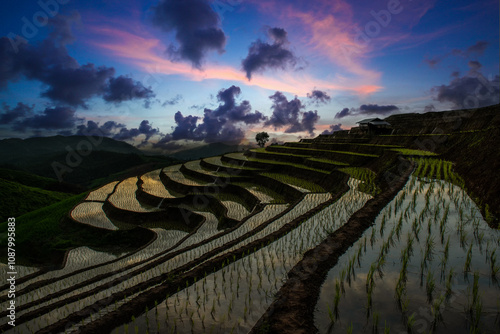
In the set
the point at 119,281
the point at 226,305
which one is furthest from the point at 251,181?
the point at 226,305

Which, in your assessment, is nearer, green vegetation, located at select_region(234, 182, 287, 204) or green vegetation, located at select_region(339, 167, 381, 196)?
green vegetation, located at select_region(339, 167, 381, 196)

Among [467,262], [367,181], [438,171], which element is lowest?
[367,181]

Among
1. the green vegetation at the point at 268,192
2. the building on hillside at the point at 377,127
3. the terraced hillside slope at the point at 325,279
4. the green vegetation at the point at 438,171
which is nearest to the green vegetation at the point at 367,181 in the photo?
the terraced hillside slope at the point at 325,279

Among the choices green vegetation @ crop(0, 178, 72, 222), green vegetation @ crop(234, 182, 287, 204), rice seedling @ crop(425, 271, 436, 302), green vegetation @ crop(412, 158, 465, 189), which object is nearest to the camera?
rice seedling @ crop(425, 271, 436, 302)

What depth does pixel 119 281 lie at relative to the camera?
21.3ft

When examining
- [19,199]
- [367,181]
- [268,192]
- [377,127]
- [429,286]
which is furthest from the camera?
[19,199]

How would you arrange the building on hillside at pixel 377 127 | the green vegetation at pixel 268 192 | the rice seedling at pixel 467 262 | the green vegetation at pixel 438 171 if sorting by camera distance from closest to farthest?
1. the rice seedling at pixel 467 262
2. the green vegetation at pixel 438 171
3. the green vegetation at pixel 268 192
4. the building on hillside at pixel 377 127

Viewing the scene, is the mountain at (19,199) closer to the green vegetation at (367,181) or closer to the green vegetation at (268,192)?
the green vegetation at (268,192)

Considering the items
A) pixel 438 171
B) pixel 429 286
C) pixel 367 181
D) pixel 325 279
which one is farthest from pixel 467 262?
pixel 367 181

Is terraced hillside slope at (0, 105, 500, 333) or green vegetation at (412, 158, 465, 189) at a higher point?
green vegetation at (412, 158, 465, 189)

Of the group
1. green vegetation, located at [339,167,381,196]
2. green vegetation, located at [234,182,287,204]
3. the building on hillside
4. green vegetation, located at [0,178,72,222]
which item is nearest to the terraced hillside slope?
green vegetation, located at [339,167,381,196]

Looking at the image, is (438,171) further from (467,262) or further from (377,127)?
(377,127)

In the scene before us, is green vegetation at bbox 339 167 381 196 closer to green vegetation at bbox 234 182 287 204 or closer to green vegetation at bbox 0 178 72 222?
green vegetation at bbox 234 182 287 204

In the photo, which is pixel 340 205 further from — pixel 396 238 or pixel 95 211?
pixel 95 211
